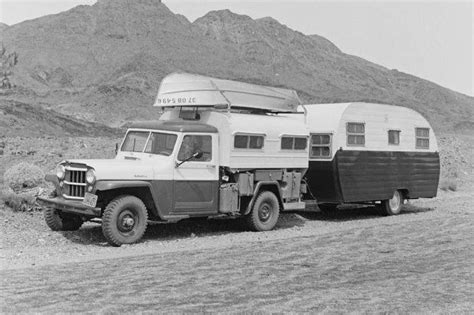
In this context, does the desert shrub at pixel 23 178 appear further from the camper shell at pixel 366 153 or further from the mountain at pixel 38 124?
the mountain at pixel 38 124

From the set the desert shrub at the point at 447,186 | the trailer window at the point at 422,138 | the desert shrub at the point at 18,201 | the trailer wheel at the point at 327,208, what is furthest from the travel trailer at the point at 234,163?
the desert shrub at the point at 447,186

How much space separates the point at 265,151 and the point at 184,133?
6.67ft

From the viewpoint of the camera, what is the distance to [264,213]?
1352 centimetres

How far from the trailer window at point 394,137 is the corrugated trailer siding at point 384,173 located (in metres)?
0.30

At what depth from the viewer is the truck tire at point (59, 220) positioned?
11805 mm

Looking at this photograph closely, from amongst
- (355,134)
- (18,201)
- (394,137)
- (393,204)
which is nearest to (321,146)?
(355,134)

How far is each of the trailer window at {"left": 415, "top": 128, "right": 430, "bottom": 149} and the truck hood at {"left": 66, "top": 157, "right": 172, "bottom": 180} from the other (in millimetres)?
8719

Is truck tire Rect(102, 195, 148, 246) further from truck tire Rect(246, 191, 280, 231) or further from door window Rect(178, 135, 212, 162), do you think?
truck tire Rect(246, 191, 280, 231)

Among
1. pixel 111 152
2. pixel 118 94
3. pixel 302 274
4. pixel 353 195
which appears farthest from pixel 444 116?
pixel 302 274

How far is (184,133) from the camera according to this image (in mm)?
12062

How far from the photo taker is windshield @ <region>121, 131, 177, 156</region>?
12039 mm

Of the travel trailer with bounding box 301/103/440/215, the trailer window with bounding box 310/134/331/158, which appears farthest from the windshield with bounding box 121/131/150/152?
the trailer window with bounding box 310/134/331/158

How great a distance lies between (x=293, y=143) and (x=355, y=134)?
2472mm

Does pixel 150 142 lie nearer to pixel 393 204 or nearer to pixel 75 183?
pixel 75 183
